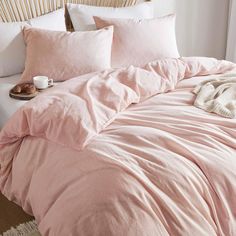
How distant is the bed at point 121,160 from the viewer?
52.8 inches

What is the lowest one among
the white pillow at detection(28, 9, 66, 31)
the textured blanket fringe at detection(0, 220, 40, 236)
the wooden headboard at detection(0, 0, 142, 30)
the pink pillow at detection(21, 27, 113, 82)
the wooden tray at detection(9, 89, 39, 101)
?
the textured blanket fringe at detection(0, 220, 40, 236)

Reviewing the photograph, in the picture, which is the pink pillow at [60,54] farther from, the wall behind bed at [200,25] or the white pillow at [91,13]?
the wall behind bed at [200,25]

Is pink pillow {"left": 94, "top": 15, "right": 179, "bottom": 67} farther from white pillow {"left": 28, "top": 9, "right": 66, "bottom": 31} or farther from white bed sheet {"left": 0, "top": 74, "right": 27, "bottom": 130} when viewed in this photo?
white bed sheet {"left": 0, "top": 74, "right": 27, "bottom": 130}

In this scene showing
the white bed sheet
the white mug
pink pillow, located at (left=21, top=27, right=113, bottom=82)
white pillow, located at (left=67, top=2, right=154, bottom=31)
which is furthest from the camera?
white pillow, located at (left=67, top=2, right=154, bottom=31)

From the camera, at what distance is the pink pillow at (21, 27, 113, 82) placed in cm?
241

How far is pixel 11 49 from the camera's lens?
2.51 meters

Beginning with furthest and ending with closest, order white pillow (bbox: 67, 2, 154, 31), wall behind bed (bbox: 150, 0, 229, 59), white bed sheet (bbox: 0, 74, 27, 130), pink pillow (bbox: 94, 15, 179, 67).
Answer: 1. wall behind bed (bbox: 150, 0, 229, 59)
2. white pillow (bbox: 67, 2, 154, 31)
3. pink pillow (bbox: 94, 15, 179, 67)
4. white bed sheet (bbox: 0, 74, 27, 130)

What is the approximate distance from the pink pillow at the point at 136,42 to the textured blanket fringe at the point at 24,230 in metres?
1.15

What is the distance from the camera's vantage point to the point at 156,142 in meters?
1.58

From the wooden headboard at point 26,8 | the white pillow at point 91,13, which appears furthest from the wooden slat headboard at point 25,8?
the white pillow at point 91,13

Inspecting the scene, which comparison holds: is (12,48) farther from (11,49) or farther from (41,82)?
(41,82)

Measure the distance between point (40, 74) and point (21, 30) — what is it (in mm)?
348

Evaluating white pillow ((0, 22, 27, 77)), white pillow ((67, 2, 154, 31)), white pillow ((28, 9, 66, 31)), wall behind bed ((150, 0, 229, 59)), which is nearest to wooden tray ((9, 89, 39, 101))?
white pillow ((0, 22, 27, 77))

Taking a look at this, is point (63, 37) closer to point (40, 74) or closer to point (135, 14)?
point (40, 74)
